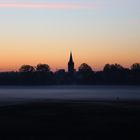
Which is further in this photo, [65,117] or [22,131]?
[65,117]

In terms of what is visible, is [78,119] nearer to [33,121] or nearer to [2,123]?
[33,121]

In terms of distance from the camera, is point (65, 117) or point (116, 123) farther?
point (65, 117)

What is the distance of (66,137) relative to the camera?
37.8 metres

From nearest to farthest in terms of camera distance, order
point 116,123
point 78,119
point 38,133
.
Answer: point 38,133, point 116,123, point 78,119

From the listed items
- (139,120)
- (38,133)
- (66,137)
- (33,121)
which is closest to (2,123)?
(33,121)

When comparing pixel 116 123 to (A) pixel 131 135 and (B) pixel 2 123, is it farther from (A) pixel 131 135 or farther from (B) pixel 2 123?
(B) pixel 2 123

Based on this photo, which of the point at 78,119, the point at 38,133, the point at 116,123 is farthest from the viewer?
the point at 78,119

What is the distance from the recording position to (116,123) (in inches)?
1829

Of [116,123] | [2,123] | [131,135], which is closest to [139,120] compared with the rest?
[116,123]

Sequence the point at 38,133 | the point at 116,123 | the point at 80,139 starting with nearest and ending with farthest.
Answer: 1. the point at 80,139
2. the point at 38,133
3. the point at 116,123

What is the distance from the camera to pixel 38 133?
131 ft

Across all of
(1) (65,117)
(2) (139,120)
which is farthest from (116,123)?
(1) (65,117)

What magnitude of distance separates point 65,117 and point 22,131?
12.7 meters

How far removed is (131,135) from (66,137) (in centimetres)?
539
